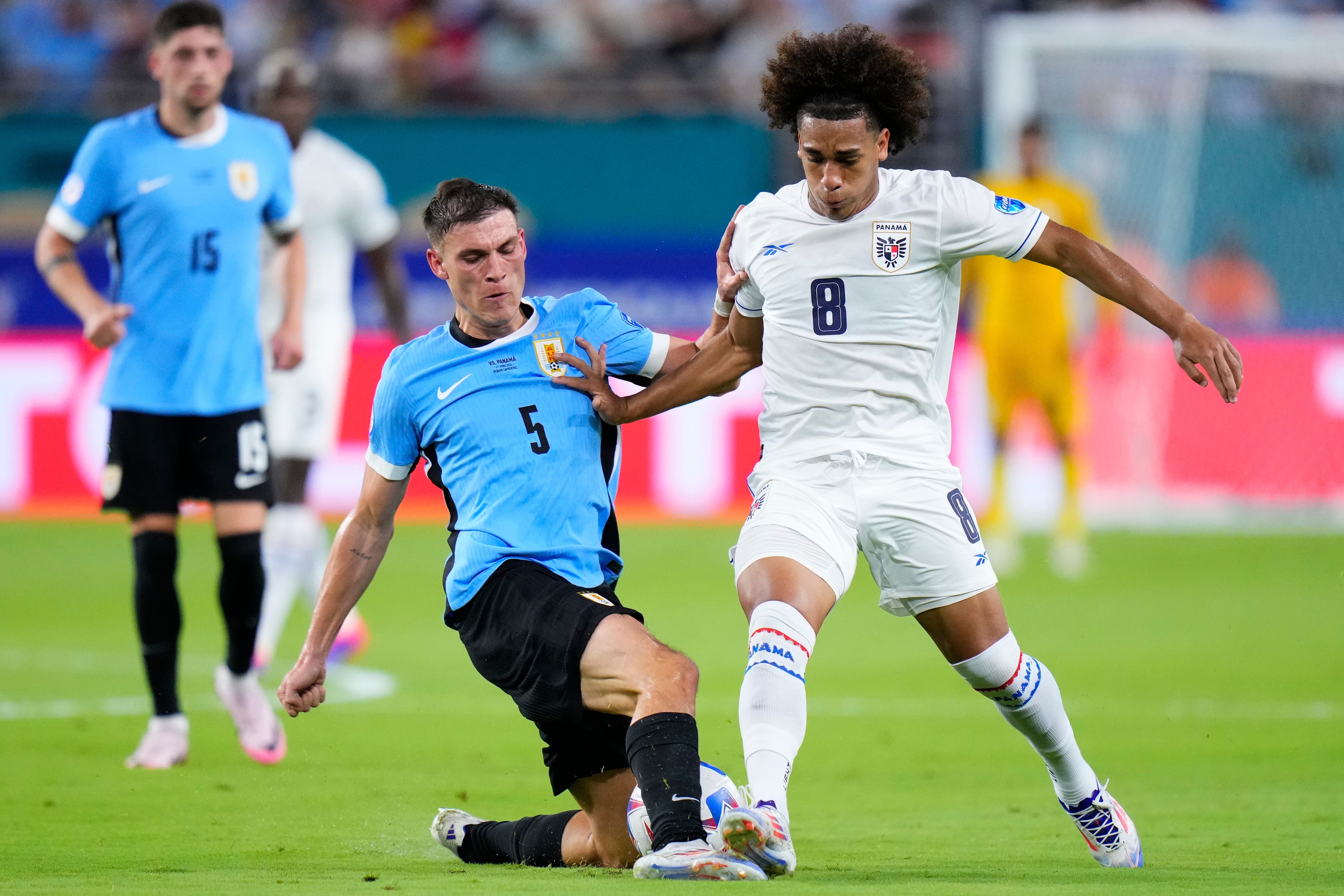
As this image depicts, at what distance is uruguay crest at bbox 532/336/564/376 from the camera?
4867 millimetres

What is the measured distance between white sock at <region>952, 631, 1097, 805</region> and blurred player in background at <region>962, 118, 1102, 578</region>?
7.63 metres

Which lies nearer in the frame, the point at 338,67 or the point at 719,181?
the point at 719,181

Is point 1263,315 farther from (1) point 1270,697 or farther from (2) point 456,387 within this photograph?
(2) point 456,387

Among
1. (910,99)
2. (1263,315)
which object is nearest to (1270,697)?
(910,99)

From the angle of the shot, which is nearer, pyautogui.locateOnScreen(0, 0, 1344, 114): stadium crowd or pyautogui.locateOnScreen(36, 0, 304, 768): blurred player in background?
pyautogui.locateOnScreen(36, 0, 304, 768): blurred player in background

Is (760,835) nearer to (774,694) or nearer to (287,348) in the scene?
(774,694)

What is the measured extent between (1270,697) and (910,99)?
14.0 feet

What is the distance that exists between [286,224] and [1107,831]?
156 inches

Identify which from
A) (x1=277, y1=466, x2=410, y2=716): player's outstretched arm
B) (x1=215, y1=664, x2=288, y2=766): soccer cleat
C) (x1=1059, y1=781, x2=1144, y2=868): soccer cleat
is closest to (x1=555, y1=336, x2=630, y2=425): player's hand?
(x1=277, y1=466, x2=410, y2=716): player's outstretched arm

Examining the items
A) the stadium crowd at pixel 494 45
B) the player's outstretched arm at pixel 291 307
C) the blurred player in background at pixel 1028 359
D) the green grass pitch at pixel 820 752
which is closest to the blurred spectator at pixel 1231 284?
the stadium crowd at pixel 494 45

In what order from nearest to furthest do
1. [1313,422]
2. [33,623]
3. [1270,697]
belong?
[1270,697]
[33,623]
[1313,422]

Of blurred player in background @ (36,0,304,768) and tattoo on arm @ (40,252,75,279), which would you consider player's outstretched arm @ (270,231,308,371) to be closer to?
blurred player in background @ (36,0,304,768)

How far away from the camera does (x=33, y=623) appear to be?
34.3 feet

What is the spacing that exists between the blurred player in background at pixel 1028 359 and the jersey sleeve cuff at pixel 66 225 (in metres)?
7.17
